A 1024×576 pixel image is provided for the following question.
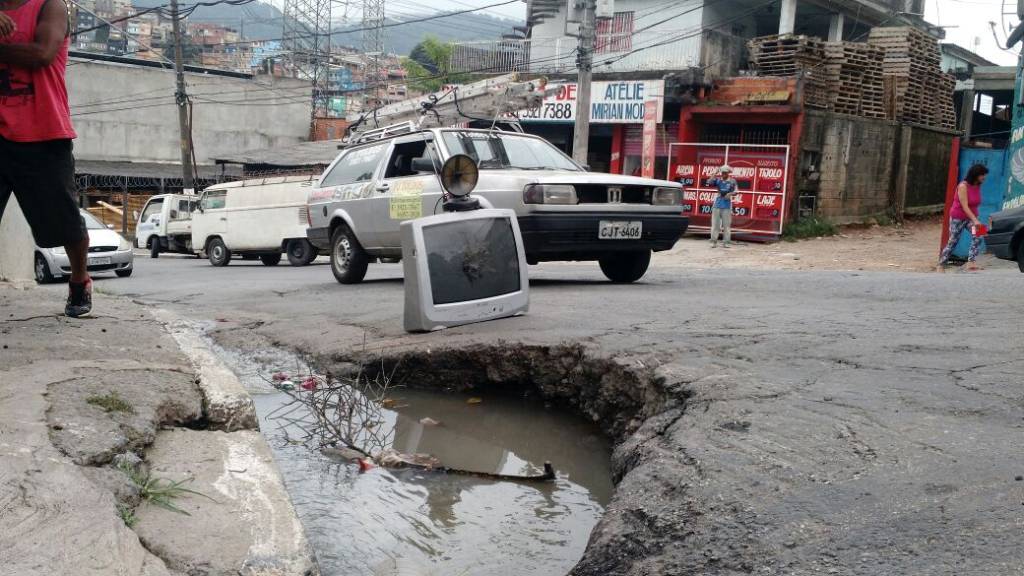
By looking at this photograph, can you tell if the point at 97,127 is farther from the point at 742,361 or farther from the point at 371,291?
the point at 742,361

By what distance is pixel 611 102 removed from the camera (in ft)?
82.4

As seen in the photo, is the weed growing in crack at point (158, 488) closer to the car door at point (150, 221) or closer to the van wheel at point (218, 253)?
the van wheel at point (218, 253)

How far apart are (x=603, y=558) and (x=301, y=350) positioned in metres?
3.75

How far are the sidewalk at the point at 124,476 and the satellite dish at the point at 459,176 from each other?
2477 millimetres

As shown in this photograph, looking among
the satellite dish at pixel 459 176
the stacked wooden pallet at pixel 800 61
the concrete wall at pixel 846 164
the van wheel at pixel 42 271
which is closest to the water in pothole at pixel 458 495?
the satellite dish at pixel 459 176

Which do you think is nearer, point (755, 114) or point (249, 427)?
point (249, 427)

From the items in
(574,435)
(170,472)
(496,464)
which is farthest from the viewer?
(574,435)

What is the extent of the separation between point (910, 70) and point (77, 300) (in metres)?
24.3

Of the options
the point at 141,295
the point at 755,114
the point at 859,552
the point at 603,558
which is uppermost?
the point at 755,114

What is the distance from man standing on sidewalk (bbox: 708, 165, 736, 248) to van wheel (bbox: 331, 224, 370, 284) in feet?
33.9

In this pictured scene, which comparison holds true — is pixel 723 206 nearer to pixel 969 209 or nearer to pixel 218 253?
pixel 969 209

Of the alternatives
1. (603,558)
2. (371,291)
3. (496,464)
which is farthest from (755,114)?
(603,558)

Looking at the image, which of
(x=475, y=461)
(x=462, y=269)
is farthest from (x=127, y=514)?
(x=462, y=269)

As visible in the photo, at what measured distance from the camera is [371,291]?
889 centimetres
